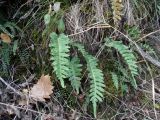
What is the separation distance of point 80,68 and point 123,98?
493 millimetres

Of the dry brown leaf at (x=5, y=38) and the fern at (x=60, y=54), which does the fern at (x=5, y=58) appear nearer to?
the dry brown leaf at (x=5, y=38)

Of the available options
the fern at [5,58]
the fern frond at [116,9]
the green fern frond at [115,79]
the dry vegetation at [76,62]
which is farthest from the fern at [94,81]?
the fern at [5,58]

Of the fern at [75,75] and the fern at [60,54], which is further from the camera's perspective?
the fern at [75,75]

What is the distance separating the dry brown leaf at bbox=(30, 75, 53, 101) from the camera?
294 centimetres

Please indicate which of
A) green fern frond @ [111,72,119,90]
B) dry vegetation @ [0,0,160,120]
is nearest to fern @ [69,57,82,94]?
dry vegetation @ [0,0,160,120]

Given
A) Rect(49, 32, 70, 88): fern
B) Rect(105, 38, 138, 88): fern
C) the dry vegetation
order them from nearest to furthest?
1. Rect(49, 32, 70, 88): fern
2. the dry vegetation
3. Rect(105, 38, 138, 88): fern

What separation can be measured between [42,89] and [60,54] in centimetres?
36

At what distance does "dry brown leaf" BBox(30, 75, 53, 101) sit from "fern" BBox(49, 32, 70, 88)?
0.14 meters

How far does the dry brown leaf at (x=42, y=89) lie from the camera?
2941mm

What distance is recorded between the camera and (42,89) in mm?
2957

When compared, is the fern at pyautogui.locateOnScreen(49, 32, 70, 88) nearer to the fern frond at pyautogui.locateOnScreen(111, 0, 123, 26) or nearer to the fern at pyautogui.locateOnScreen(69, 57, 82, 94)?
the fern at pyautogui.locateOnScreen(69, 57, 82, 94)

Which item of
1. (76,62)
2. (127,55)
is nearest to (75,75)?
(76,62)

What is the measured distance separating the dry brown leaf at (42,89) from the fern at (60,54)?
5.6 inches

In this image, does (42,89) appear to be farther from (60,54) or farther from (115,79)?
(115,79)
